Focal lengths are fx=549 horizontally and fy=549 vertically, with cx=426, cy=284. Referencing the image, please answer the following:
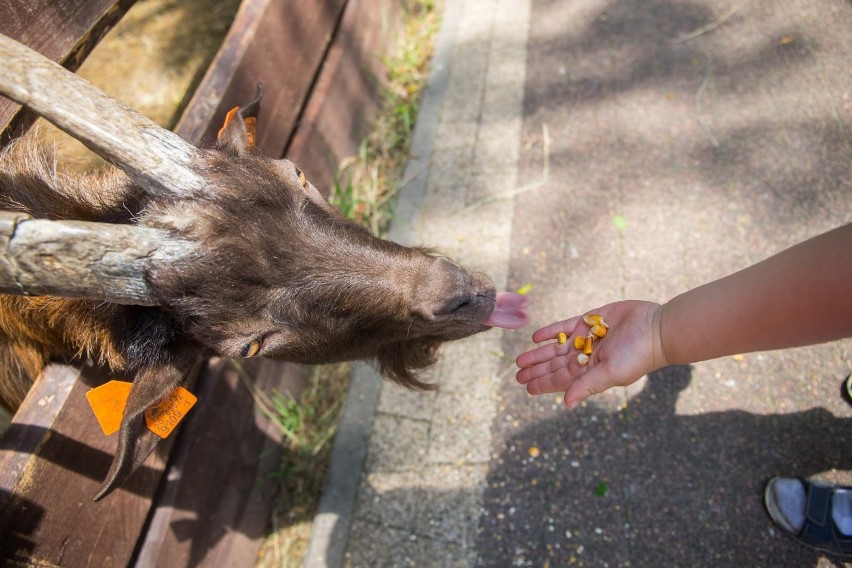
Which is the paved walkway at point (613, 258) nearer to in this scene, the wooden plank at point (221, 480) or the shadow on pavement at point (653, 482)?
the shadow on pavement at point (653, 482)

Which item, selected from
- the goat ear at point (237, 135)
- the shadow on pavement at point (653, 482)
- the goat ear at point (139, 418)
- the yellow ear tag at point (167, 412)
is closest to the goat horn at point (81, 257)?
the goat ear at point (139, 418)

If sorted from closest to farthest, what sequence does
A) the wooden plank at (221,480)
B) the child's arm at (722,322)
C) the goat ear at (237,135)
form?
the child's arm at (722,322), the goat ear at (237,135), the wooden plank at (221,480)

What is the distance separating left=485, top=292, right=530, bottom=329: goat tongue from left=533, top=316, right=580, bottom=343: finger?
20 cm

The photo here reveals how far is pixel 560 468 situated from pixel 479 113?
3.53m

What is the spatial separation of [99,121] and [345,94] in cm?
344

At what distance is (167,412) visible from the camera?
99.3 inches

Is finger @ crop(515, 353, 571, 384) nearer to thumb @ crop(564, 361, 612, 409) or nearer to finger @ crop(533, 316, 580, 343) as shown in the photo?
finger @ crop(533, 316, 580, 343)

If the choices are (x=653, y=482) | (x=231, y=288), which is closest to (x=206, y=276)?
(x=231, y=288)

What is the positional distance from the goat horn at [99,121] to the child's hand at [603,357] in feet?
6.33

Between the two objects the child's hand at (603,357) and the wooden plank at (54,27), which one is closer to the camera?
the child's hand at (603,357)

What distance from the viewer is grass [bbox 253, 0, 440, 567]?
4.02 m

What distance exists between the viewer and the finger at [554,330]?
2928 millimetres

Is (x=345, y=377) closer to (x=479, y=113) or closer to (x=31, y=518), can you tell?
(x=31, y=518)

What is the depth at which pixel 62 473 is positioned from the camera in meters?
2.64
